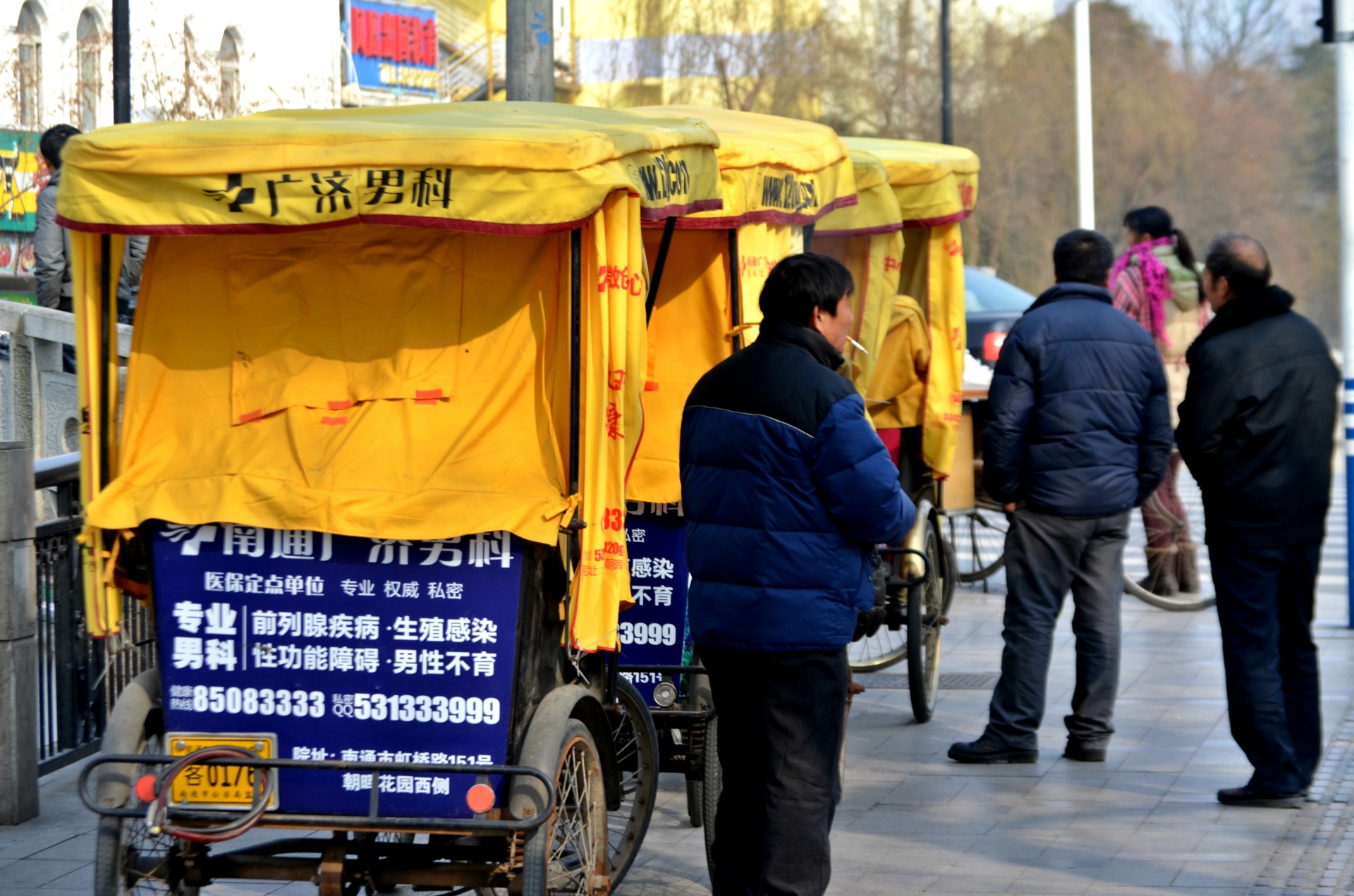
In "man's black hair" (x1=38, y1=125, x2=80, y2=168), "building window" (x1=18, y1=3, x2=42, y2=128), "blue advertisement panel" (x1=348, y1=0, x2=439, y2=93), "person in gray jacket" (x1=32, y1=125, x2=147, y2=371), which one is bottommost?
"person in gray jacket" (x1=32, y1=125, x2=147, y2=371)

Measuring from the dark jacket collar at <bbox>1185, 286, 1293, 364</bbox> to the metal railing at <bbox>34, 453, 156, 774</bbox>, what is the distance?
4.25 metres

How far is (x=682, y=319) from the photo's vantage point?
21.0ft

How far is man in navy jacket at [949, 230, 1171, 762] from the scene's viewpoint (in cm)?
715

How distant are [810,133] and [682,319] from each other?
1055 mm

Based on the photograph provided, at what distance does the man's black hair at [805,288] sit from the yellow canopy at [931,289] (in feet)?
12.3

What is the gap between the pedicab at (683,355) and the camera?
602 centimetres

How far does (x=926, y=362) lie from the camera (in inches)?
344

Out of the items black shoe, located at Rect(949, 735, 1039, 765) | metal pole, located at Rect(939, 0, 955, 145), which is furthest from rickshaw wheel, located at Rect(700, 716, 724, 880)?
metal pole, located at Rect(939, 0, 955, 145)

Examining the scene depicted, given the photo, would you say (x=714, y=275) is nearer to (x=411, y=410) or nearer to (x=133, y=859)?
(x=411, y=410)

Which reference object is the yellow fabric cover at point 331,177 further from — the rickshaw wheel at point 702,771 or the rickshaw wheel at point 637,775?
the rickshaw wheel at point 702,771

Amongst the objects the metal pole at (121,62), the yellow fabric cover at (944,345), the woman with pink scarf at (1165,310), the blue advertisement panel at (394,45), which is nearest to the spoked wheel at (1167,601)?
the woman with pink scarf at (1165,310)

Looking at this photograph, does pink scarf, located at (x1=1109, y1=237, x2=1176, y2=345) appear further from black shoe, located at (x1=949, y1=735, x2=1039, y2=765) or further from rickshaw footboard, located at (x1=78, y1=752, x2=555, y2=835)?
rickshaw footboard, located at (x1=78, y1=752, x2=555, y2=835)

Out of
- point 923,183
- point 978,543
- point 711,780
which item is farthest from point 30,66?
point 711,780

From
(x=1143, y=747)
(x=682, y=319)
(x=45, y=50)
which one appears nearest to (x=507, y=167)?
(x=682, y=319)
